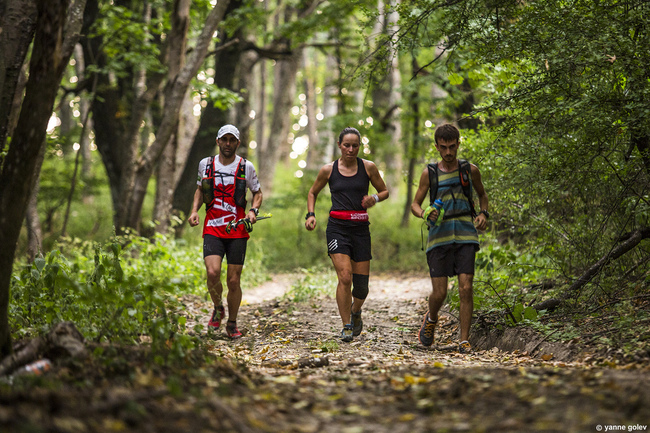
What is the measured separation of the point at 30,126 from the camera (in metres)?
3.68

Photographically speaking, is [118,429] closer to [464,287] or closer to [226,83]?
[464,287]

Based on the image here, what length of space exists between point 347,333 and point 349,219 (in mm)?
1301

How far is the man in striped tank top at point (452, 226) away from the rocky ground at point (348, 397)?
81 centimetres

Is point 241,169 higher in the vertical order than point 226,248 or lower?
higher

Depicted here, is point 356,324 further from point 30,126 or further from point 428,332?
point 30,126

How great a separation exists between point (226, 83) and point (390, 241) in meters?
6.56

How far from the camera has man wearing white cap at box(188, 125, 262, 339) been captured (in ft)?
22.1

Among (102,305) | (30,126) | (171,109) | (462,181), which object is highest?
(171,109)

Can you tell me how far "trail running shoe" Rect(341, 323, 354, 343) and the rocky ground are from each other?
1.11 meters

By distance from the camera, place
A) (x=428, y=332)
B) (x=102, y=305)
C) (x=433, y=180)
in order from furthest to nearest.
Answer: (x=428, y=332), (x=433, y=180), (x=102, y=305)

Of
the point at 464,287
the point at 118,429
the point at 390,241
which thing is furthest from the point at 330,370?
the point at 390,241

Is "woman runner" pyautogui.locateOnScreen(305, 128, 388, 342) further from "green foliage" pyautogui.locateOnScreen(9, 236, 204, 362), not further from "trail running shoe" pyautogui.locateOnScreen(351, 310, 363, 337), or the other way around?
"green foliage" pyautogui.locateOnScreen(9, 236, 204, 362)

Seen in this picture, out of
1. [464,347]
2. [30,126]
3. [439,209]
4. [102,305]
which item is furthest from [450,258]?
[30,126]

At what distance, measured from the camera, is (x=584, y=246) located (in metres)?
6.34
